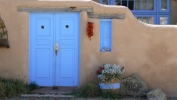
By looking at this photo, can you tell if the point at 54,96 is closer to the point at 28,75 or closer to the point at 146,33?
the point at 28,75

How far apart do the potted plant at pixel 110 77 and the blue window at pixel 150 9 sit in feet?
14.5

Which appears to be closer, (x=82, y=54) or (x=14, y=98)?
(x=14, y=98)

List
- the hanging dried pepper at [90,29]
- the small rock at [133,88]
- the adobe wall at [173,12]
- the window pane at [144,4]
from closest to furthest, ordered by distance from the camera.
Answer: the small rock at [133,88] < the hanging dried pepper at [90,29] < the adobe wall at [173,12] < the window pane at [144,4]

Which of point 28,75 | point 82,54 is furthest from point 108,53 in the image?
point 28,75

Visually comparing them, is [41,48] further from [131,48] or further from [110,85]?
[131,48]

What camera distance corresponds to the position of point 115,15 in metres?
9.42

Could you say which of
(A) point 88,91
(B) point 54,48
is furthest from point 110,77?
(B) point 54,48

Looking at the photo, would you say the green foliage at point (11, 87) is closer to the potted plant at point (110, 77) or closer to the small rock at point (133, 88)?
the potted plant at point (110, 77)

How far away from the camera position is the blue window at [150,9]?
42.2 ft

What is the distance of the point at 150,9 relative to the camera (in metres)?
12.9

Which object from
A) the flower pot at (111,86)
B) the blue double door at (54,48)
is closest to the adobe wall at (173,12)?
the blue double door at (54,48)

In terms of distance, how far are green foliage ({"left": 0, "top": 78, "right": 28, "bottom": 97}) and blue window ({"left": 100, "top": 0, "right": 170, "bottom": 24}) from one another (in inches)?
201

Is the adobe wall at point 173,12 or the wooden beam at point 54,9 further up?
the adobe wall at point 173,12

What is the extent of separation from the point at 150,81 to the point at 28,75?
3393mm
